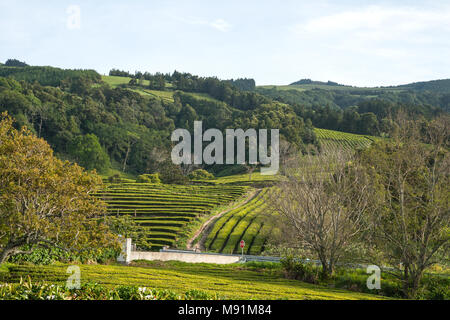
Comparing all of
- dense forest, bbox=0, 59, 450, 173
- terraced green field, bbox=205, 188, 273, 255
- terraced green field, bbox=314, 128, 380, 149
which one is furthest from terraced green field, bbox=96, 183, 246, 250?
terraced green field, bbox=314, 128, 380, 149

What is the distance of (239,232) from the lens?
49.8 meters

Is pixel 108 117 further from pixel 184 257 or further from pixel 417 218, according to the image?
pixel 417 218

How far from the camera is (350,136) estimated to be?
383ft

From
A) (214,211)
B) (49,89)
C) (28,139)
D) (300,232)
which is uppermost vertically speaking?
(49,89)

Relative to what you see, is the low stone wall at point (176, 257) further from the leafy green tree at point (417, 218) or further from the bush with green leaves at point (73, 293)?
the bush with green leaves at point (73, 293)

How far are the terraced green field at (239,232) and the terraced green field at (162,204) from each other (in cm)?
411

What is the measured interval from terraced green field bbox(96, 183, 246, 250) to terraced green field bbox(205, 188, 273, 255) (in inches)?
162

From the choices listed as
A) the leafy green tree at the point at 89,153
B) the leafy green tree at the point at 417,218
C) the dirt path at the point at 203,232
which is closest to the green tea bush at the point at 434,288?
the leafy green tree at the point at 417,218

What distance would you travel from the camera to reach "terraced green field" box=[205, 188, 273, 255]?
45938 mm

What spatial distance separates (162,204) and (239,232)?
54.3 feet

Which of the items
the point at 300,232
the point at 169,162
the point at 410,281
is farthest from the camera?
the point at 169,162
